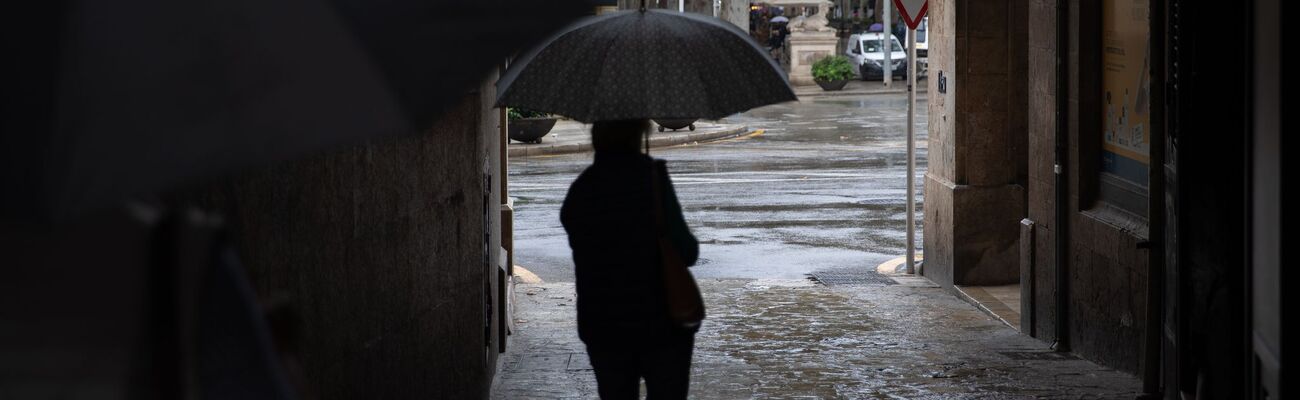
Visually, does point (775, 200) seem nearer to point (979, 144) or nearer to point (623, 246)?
point (979, 144)

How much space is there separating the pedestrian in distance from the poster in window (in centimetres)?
345

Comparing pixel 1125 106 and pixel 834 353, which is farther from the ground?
pixel 1125 106

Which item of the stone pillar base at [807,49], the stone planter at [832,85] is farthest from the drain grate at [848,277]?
the stone pillar base at [807,49]

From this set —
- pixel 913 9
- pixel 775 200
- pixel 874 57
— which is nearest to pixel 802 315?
pixel 913 9

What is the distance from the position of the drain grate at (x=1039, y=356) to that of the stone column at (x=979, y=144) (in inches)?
116

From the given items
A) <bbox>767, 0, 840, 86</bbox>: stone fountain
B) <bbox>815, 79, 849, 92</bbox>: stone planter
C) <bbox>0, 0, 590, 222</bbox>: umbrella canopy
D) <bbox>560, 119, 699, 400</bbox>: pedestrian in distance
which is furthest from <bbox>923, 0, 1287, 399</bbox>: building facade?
<bbox>767, 0, 840, 86</bbox>: stone fountain

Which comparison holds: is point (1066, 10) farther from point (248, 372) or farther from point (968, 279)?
point (248, 372)

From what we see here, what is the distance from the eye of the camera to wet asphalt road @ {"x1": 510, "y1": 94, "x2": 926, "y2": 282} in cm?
1382

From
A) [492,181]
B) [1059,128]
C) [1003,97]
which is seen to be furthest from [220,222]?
[1003,97]

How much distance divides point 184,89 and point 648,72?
2.97m

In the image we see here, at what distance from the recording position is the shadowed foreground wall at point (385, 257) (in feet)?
19.2

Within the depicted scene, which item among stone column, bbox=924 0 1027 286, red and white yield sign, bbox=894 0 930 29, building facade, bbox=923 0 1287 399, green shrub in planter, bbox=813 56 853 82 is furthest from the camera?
green shrub in planter, bbox=813 56 853 82

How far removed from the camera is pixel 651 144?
88.4ft

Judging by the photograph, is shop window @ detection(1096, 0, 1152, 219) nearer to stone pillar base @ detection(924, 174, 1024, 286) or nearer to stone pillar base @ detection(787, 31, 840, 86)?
stone pillar base @ detection(924, 174, 1024, 286)
